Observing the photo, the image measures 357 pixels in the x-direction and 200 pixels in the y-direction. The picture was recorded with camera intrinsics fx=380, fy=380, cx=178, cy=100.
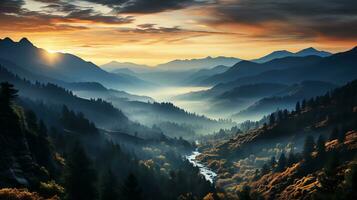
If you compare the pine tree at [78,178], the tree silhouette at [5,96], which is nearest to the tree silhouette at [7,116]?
the tree silhouette at [5,96]

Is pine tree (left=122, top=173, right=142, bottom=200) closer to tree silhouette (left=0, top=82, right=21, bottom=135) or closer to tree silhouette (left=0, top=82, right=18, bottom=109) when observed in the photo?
tree silhouette (left=0, top=82, right=21, bottom=135)

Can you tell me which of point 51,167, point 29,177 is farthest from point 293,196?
point 29,177

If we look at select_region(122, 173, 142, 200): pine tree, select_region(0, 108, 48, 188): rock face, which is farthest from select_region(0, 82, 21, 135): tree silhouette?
select_region(122, 173, 142, 200): pine tree

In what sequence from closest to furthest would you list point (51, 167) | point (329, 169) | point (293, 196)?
point (329, 169) < point (51, 167) < point (293, 196)

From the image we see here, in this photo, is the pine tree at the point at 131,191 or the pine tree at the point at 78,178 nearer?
the pine tree at the point at 131,191

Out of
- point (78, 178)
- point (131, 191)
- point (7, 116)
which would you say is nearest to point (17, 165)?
point (78, 178)

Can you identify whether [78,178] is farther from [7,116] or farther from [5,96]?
[5,96]

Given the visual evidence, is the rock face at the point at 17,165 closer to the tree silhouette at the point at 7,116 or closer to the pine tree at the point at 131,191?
the tree silhouette at the point at 7,116

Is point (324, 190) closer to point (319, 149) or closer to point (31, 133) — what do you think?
point (31, 133)
